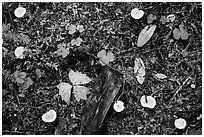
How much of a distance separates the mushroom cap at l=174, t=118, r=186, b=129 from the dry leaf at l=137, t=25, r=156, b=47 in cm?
78

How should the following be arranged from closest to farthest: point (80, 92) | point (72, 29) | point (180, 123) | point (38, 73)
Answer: point (180, 123) < point (80, 92) < point (38, 73) < point (72, 29)

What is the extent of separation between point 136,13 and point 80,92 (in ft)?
3.07

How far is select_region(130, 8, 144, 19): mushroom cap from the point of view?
9.82 feet

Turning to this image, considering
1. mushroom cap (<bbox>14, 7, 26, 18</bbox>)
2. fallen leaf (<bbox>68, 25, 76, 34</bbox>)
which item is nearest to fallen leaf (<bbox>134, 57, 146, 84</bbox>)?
fallen leaf (<bbox>68, 25, 76, 34</bbox>)

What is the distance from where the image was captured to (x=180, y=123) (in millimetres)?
2707

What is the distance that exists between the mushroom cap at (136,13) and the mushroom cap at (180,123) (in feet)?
3.39

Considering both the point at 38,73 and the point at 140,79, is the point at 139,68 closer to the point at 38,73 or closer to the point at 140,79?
the point at 140,79

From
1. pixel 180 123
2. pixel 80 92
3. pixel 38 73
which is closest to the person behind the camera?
pixel 180 123

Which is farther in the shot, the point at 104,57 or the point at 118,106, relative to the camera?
the point at 104,57

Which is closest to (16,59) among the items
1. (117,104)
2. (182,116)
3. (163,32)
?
(117,104)

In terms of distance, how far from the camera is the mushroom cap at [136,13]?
9.82ft

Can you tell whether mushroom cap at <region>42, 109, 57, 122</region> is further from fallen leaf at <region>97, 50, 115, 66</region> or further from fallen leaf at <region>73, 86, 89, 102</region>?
fallen leaf at <region>97, 50, 115, 66</region>

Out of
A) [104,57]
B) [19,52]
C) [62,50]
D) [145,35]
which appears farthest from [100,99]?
[19,52]

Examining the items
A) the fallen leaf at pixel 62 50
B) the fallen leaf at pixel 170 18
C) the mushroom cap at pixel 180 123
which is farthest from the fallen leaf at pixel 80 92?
the fallen leaf at pixel 170 18
